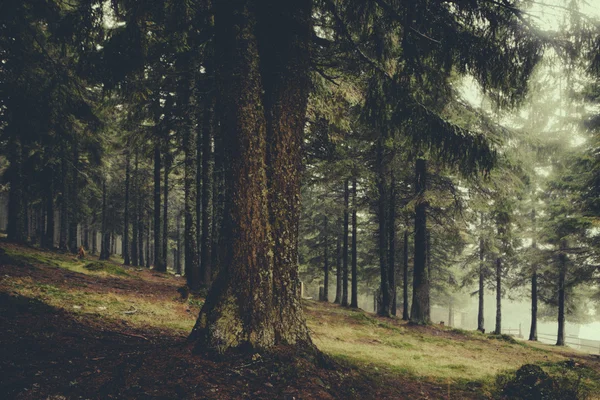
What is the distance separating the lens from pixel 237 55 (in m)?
4.59

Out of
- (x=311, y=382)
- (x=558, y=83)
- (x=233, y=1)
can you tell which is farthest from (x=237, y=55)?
(x=558, y=83)

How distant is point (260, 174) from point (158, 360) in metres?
2.62

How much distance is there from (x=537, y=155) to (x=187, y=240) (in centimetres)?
1397

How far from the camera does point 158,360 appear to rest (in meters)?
4.14

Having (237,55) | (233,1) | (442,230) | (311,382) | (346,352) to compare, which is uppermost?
(233,1)

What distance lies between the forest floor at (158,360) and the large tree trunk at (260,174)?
0.44 m

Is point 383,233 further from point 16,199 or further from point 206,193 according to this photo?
point 16,199

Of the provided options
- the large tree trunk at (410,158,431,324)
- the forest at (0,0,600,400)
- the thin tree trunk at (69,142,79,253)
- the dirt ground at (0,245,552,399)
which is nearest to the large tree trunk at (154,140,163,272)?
the thin tree trunk at (69,142,79,253)

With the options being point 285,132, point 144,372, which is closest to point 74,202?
point 144,372

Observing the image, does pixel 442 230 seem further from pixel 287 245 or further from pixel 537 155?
pixel 287 245

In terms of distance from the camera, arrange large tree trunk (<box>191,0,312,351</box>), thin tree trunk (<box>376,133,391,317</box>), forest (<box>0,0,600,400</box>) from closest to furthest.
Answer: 1. forest (<box>0,0,600,400</box>)
2. large tree trunk (<box>191,0,312,351</box>)
3. thin tree trunk (<box>376,133,391,317</box>)

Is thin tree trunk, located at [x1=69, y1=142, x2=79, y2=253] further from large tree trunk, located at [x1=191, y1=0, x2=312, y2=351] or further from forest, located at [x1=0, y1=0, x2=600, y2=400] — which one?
large tree trunk, located at [x1=191, y1=0, x2=312, y2=351]

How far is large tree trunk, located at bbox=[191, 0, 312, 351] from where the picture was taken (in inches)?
172

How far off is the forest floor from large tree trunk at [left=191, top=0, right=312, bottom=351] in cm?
44
